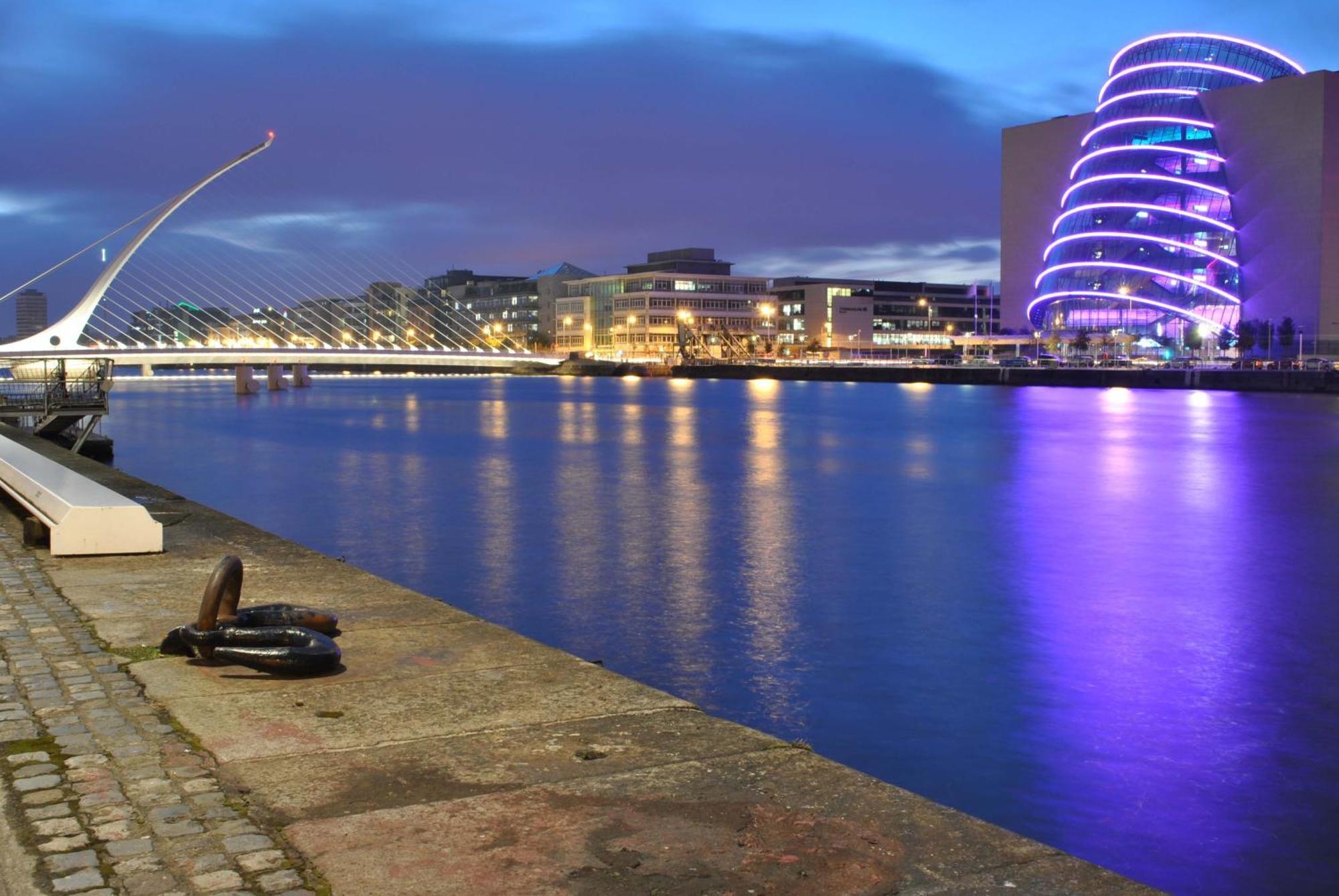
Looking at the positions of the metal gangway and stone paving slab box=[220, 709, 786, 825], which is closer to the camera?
stone paving slab box=[220, 709, 786, 825]

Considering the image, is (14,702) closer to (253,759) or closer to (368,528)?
(253,759)

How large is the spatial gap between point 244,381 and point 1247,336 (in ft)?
236

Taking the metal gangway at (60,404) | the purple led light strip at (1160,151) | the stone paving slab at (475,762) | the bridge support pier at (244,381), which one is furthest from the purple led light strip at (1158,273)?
the stone paving slab at (475,762)

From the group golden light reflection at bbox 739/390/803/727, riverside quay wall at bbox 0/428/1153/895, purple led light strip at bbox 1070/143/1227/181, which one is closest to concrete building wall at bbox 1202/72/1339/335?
purple led light strip at bbox 1070/143/1227/181

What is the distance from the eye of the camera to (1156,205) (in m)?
93.3

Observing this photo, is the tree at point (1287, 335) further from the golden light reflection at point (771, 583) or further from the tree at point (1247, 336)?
the golden light reflection at point (771, 583)

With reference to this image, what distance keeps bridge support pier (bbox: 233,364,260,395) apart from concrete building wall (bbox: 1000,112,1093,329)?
2554 inches

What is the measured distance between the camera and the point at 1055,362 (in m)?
104

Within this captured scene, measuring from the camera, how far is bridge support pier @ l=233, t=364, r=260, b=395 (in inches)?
3652

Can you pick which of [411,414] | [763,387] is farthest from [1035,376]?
[411,414]

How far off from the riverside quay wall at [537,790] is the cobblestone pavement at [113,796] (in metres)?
0.12

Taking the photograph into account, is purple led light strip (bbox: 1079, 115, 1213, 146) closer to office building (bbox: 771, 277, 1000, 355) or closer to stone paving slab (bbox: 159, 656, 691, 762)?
office building (bbox: 771, 277, 1000, 355)

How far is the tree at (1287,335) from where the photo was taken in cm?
9200

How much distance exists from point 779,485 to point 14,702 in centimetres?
2222
